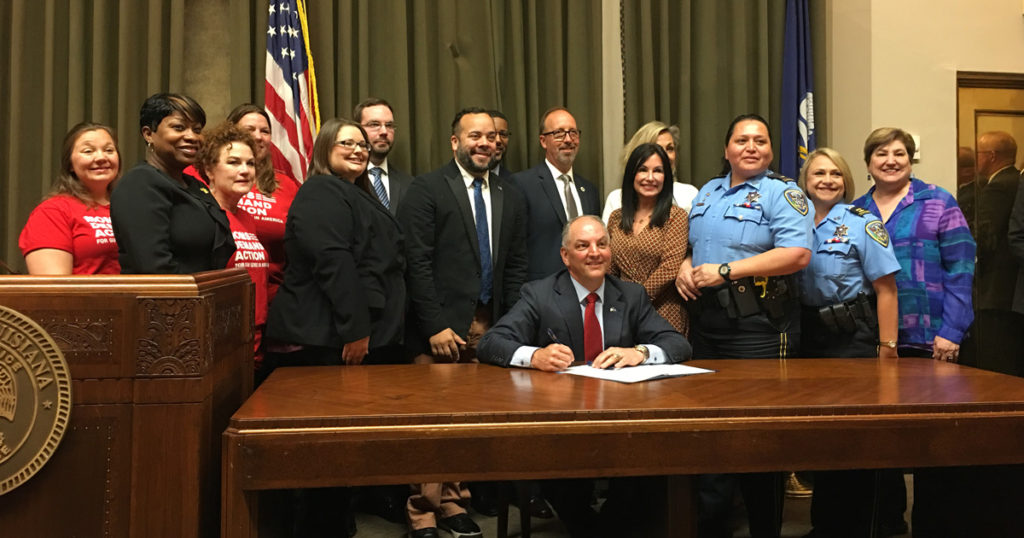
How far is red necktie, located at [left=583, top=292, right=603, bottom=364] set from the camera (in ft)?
9.25

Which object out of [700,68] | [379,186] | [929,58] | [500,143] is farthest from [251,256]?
[929,58]

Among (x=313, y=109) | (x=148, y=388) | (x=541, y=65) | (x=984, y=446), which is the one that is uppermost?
(x=541, y=65)

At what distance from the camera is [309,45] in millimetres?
4547

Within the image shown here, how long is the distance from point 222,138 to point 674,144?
2.23 metres

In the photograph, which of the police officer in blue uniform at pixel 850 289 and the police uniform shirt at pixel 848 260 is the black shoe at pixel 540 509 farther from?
the police uniform shirt at pixel 848 260

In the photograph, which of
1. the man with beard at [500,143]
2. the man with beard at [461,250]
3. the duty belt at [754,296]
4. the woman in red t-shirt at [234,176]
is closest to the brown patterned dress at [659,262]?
the duty belt at [754,296]

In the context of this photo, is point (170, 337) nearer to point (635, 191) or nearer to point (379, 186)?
point (635, 191)

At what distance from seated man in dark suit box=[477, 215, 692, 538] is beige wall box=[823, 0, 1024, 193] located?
2734 millimetres

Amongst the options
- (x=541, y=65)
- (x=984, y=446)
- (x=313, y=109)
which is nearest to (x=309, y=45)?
(x=313, y=109)

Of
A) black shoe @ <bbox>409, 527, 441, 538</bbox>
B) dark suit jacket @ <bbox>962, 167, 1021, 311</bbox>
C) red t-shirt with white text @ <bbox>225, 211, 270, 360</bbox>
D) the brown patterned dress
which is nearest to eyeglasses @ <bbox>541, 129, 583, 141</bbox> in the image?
the brown patterned dress

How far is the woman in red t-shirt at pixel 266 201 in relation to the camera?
333cm

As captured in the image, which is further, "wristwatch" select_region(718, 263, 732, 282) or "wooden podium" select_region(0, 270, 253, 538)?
"wristwatch" select_region(718, 263, 732, 282)

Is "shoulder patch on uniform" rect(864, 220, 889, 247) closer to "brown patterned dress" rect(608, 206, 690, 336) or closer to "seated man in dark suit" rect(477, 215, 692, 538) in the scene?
"brown patterned dress" rect(608, 206, 690, 336)

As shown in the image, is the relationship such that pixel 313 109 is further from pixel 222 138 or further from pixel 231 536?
pixel 231 536
